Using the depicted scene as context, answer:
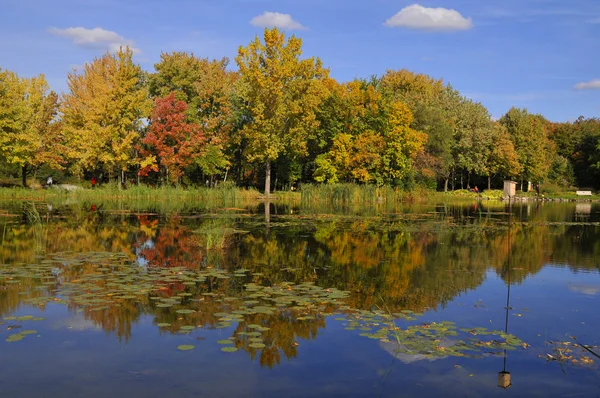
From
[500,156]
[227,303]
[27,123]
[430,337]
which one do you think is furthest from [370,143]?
[430,337]

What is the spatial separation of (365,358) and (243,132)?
42961 mm

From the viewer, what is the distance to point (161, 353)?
7.10 metres

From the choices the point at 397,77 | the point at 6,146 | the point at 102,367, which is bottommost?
the point at 102,367

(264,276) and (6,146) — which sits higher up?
(6,146)

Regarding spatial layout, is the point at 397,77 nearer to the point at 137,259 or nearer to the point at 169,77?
the point at 169,77

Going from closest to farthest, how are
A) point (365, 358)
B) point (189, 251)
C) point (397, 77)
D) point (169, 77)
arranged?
point (365, 358)
point (189, 251)
point (169, 77)
point (397, 77)

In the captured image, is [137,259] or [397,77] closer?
[137,259]

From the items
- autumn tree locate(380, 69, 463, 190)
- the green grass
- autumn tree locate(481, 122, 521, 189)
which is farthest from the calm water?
autumn tree locate(481, 122, 521, 189)

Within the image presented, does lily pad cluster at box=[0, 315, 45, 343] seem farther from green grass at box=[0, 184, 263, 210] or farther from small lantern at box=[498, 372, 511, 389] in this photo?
green grass at box=[0, 184, 263, 210]

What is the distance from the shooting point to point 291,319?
867 cm

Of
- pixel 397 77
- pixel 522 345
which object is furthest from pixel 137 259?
pixel 397 77

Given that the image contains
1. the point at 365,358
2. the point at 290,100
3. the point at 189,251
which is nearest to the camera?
the point at 365,358

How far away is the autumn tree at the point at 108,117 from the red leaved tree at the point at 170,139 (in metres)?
1.29

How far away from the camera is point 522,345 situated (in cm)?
770
